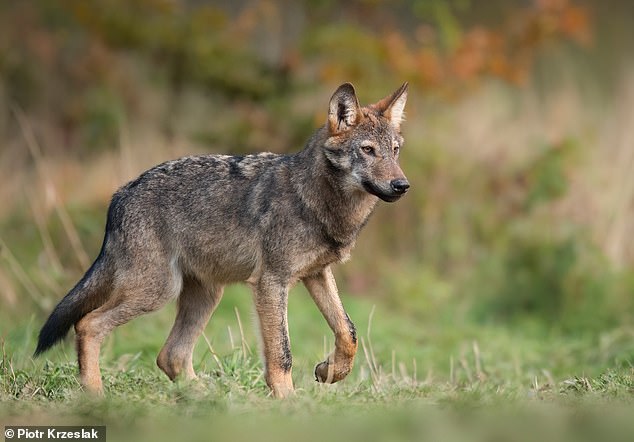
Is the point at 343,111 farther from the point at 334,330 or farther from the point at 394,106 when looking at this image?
the point at 334,330

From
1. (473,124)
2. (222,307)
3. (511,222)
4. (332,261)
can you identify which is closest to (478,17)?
(473,124)

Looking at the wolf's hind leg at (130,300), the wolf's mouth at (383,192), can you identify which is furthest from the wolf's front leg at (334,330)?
the wolf's hind leg at (130,300)

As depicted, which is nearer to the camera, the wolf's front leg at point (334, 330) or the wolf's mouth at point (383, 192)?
Answer: the wolf's mouth at point (383, 192)

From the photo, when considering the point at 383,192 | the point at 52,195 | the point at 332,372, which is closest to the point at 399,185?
the point at 383,192

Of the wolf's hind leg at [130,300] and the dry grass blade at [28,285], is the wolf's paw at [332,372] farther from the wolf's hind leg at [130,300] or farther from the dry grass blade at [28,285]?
the dry grass blade at [28,285]

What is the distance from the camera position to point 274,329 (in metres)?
8.20

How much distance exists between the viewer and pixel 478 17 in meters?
21.6

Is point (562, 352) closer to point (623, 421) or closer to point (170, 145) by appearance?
point (623, 421)

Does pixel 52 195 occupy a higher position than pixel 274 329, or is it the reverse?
pixel 52 195

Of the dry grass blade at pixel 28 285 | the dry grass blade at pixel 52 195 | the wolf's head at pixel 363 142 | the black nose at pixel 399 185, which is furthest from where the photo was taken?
the dry grass blade at pixel 52 195

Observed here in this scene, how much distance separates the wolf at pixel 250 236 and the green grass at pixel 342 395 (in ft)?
1.15

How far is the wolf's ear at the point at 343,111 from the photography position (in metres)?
8.45

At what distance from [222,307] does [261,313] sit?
18.0 feet

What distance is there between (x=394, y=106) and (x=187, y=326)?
263 cm
